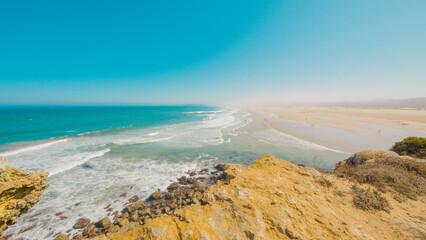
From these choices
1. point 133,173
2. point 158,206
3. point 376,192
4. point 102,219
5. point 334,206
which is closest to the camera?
point 334,206

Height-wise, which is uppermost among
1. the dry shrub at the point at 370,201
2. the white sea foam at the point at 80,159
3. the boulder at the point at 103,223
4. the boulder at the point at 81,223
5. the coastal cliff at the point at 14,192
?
the coastal cliff at the point at 14,192

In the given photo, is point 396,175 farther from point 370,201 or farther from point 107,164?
point 107,164

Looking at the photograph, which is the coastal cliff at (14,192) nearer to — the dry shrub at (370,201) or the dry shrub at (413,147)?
the dry shrub at (370,201)

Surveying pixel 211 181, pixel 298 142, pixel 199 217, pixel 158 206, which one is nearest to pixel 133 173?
pixel 158 206

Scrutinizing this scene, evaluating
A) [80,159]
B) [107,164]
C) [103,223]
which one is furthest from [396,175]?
[80,159]

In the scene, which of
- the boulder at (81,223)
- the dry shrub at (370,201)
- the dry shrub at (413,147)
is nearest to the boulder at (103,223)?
the boulder at (81,223)

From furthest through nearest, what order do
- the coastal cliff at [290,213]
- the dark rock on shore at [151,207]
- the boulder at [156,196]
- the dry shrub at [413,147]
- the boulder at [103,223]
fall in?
the dry shrub at [413,147], the boulder at [156,196], the boulder at [103,223], the dark rock on shore at [151,207], the coastal cliff at [290,213]

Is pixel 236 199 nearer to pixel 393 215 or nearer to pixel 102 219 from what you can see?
pixel 393 215
